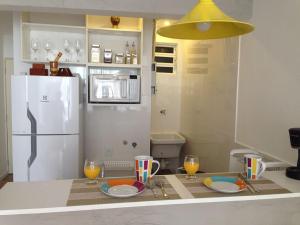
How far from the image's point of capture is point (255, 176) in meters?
1.43

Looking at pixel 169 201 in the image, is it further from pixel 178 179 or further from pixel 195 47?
pixel 195 47

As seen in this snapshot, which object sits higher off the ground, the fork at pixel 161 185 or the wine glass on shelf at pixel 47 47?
the wine glass on shelf at pixel 47 47

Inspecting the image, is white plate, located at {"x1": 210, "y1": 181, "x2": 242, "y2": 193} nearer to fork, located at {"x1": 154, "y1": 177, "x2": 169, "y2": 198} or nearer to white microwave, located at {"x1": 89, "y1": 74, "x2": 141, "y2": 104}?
fork, located at {"x1": 154, "y1": 177, "x2": 169, "y2": 198}

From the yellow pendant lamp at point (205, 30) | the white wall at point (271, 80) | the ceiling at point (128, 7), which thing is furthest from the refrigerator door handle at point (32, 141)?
the white wall at point (271, 80)

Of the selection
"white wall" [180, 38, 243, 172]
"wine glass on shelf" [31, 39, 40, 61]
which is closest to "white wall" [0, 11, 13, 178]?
"wine glass on shelf" [31, 39, 40, 61]

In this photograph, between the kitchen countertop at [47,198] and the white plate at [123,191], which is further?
the white plate at [123,191]

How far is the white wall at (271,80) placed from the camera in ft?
5.77

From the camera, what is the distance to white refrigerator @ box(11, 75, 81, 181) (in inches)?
103

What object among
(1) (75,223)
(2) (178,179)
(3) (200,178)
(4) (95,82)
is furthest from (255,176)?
(4) (95,82)

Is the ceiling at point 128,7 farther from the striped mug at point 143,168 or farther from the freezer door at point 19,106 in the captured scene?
the striped mug at point 143,168

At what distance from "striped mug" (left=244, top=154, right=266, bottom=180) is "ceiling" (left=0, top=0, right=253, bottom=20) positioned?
4.54 feet

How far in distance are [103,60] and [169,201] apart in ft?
8.09

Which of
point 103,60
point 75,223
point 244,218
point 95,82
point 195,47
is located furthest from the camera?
point 195,47

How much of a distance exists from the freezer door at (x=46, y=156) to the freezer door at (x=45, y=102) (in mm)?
88
